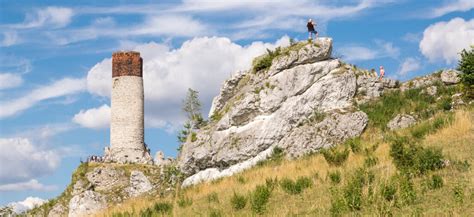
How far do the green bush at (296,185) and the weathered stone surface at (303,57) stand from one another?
1880cm

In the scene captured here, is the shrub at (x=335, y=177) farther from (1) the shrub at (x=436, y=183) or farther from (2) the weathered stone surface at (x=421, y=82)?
(2) the weathered stone surface at (x=421, y=82)

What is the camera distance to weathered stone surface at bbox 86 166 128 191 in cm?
4738

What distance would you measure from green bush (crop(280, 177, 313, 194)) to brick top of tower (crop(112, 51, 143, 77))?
140 ft

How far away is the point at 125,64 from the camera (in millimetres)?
55281

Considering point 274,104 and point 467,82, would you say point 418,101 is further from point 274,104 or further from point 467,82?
point 274,104

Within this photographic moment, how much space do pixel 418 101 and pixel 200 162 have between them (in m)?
12.4

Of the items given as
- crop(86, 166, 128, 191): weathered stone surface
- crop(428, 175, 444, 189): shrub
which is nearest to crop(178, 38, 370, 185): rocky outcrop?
crop(86, 166, 128, 191): weathered stone surface

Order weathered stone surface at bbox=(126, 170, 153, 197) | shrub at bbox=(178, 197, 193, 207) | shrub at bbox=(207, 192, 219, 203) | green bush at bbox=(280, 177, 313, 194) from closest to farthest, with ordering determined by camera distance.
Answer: green bush at bbox=(280, 177, 313, 194) → shrub at bbox=(207, 192, 219, 203) → shrub at bbox=(178, 197, 193, 207) → weathered stone surface at bbox=(126, 170, 153, 197)

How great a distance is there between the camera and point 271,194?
45.6 ft

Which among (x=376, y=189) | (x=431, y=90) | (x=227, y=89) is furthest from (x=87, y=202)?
(x=376, y=189)

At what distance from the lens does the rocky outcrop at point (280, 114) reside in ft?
96.6

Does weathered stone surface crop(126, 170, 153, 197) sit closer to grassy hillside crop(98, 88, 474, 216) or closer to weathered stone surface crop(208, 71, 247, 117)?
weathered stone surface crop(208, 71, 247, 117)

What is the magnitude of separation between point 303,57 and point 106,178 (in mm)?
22736

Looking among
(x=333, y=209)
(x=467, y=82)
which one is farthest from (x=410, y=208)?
(x=467, y=82)
